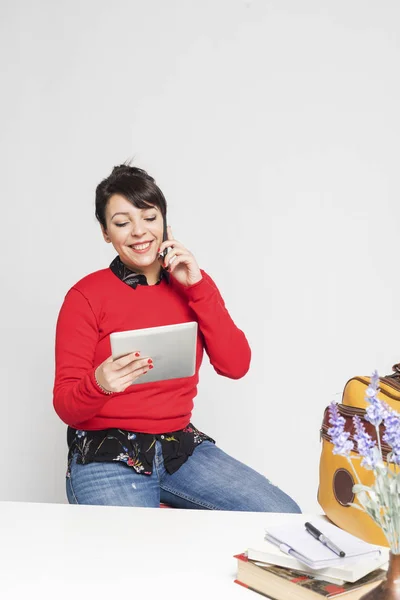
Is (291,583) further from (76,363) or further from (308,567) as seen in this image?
(76,363)

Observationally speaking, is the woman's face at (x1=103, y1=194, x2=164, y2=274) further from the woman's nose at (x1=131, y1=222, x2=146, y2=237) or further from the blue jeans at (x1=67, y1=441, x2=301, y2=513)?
the blue jeans at (x1=67, y1=441, x2=301, y2=513)

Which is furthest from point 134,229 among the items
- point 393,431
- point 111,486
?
point 393,431

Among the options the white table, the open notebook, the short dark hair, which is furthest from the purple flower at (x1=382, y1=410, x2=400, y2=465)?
the short dark hair

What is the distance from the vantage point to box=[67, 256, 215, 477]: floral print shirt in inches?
80.2

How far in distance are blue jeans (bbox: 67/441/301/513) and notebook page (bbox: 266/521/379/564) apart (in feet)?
2.39

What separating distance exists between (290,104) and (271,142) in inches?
7.3

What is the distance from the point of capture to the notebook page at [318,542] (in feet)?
3.87

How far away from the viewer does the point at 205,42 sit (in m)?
3.25

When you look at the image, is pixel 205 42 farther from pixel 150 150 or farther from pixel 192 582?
pixel 192 582

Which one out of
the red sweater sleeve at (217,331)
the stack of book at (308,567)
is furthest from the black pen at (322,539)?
the red sweater sleeve at (217,331)

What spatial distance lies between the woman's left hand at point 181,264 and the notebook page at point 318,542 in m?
1.00

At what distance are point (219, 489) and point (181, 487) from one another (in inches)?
4.3

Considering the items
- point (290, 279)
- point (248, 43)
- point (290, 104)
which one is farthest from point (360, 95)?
point (290, 279)

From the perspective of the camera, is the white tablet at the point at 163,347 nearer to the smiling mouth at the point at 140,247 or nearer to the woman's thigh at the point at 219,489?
the woman's thigh at the point at 219,489
